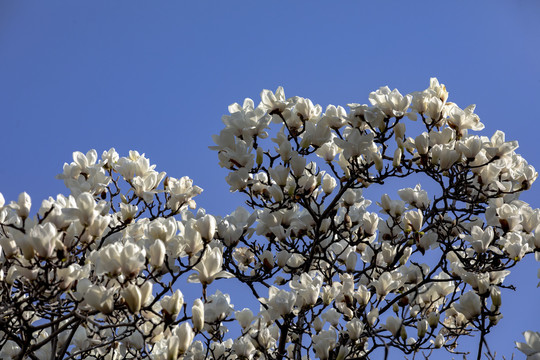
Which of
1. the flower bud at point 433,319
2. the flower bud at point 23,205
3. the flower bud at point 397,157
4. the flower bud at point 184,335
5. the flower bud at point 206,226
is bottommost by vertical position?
the flower bud at point 184,335

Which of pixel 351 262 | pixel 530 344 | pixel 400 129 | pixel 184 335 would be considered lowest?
pixel 184 335

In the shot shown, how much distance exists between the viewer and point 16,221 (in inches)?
133

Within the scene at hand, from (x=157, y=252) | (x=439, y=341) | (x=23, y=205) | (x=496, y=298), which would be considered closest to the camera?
(x=157, y=252)

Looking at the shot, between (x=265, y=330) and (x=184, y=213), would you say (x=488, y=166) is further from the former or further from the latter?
(x=184, y=213)

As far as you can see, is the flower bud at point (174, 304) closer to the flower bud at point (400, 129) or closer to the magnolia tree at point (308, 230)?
the magnolia tree at point (308, 230)

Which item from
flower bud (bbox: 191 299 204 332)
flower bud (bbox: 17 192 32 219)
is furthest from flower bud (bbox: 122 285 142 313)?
flower bud (bbox: 17 192 32 219)

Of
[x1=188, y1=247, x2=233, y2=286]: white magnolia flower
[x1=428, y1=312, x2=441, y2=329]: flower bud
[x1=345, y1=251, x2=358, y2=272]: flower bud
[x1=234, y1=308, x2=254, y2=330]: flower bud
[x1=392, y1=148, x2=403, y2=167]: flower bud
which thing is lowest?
[x1=188, y1=247, x2=233, y2=286]: white magnolia flower

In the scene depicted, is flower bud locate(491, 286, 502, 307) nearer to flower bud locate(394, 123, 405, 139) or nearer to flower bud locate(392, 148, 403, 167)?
→ flower bud locate(392, 148, 403, 167)

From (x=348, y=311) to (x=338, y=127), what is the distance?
1.33m

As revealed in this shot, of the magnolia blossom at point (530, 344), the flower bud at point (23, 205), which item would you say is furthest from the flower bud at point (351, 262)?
the flower bud at point (23, 205)

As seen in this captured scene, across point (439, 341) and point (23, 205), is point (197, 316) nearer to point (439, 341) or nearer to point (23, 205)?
point (23, 205)

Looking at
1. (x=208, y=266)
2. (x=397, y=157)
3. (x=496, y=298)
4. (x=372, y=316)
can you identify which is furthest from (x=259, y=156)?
(x=496, y=298)

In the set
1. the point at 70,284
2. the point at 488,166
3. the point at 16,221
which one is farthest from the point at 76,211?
the point at 488,166

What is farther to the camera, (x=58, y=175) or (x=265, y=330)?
(x=58, y=175)
